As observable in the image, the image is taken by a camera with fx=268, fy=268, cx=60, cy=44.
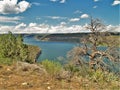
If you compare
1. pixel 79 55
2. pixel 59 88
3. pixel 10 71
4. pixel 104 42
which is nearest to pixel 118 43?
pixel 104 42

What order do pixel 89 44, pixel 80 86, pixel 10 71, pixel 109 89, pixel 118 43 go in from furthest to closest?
pixel 89 44, pixel 118 43, pixel 10 71, pixel 80 86, pixel 109 89

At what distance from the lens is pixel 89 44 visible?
24.5m

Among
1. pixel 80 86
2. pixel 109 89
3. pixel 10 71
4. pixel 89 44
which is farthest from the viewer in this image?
pixel 89 44

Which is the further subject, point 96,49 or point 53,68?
point 96,49

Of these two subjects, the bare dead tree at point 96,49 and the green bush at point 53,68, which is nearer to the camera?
the green bush at point 53,68

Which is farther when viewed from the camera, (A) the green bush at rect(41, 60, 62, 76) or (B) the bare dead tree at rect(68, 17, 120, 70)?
(B) the bare dead tree at rect(68, 17, 120, 70)

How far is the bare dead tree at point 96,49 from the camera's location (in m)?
22.9

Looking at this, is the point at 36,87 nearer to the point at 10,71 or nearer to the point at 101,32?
the point at 10,71

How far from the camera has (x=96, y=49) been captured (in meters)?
23.5

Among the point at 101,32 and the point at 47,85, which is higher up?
the point at 101,32

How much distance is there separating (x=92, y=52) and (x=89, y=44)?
1161mm

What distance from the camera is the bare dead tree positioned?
2289 centimetres

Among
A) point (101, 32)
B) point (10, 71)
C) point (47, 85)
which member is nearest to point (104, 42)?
point (101, 32)

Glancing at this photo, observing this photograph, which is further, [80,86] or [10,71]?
[10,71]
